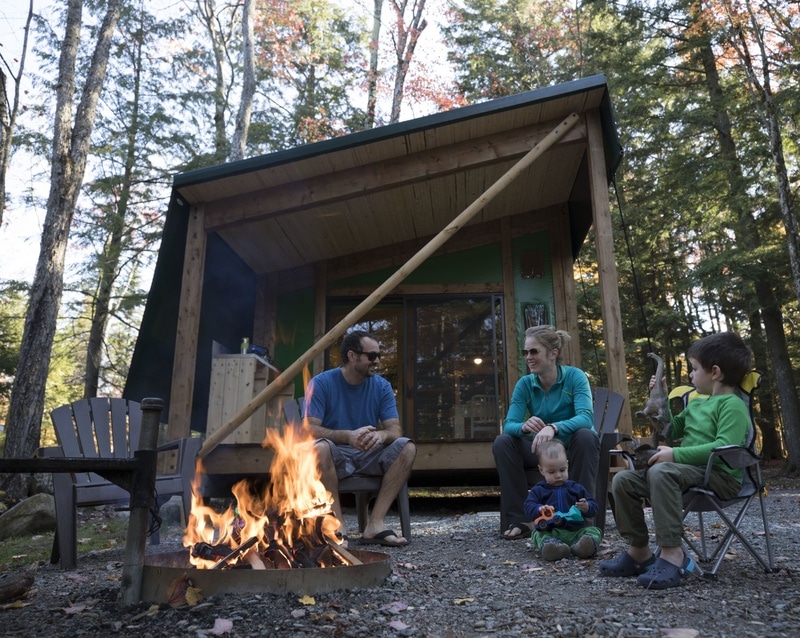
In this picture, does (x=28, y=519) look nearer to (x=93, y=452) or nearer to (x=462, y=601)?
(x=93, y=452)

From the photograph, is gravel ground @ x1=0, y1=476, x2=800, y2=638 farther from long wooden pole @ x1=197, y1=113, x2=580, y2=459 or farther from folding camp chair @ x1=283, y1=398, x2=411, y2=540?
long wooden pole @ x1=197, y1=113, x2=580, y2=459

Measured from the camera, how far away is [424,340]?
7648mm

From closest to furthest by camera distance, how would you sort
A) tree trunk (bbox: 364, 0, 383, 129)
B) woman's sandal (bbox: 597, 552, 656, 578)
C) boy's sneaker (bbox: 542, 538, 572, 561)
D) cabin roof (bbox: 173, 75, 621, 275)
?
woman's sandal (bbox: 597, 552, 656, 578)
boy's sneaker (bbox: 542, 538, 572, 561)
cabin roof (bbox: 173, 75, 621, 275)
tree trunk (bbox: 364, 0, 383, 129)

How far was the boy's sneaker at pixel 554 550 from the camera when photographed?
9.86ft

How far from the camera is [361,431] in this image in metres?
3.57

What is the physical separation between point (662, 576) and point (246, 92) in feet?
36.6

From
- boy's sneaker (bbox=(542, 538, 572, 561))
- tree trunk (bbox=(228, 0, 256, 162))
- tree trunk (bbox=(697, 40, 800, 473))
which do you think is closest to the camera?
boy's sneaker (bbox=(542, 538, 572, 561))

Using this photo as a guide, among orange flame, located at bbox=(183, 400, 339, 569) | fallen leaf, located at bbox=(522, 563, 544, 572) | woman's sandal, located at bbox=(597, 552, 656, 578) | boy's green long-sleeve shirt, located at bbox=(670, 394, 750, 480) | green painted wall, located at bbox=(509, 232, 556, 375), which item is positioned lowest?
fallen leaf, located at bbox=(522, 563, 544, 572)

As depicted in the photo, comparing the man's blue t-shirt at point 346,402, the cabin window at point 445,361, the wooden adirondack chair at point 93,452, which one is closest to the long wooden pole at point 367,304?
the wooden adirondack chair at point 93,452

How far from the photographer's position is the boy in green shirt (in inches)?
93.9

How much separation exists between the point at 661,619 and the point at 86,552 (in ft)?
10.9

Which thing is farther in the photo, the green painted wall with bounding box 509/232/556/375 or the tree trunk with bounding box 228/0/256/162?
the tree trunk with bounding box 228/0/256/162

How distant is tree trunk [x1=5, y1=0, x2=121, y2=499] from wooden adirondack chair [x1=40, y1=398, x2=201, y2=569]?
3.02 m

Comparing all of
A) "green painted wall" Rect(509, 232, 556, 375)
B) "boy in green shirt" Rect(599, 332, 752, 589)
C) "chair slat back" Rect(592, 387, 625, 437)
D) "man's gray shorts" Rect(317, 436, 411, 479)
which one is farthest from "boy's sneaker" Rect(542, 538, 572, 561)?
"green painted wall" Rect(509, 232, 556, 375)
